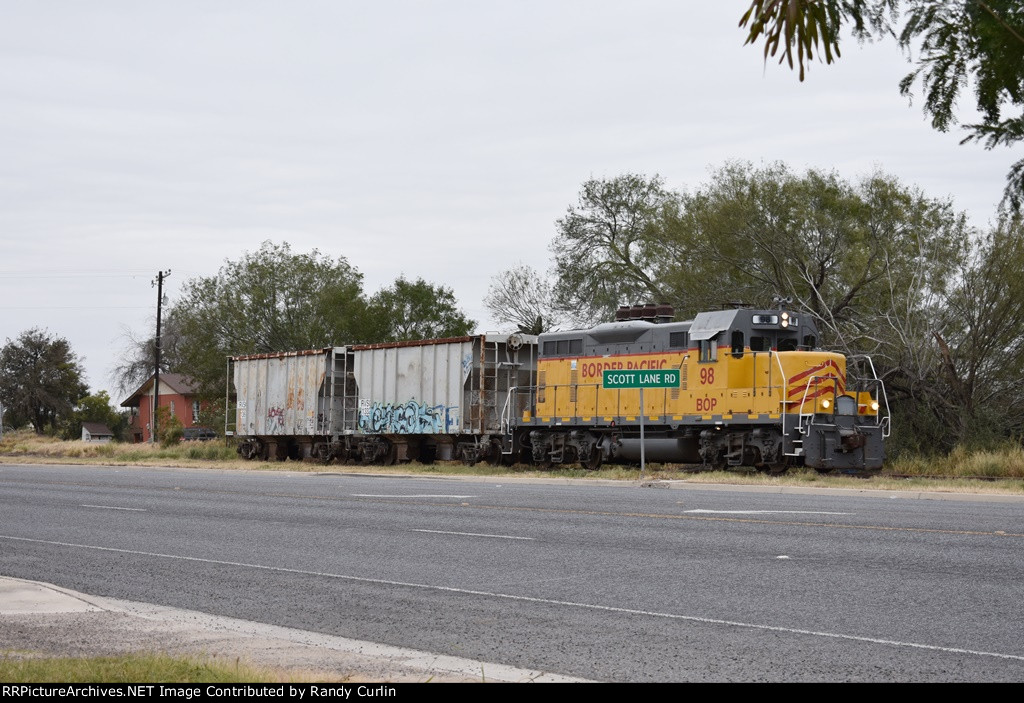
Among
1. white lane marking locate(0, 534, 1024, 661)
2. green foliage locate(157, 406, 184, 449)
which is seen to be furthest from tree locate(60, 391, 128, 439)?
white lane marking locate(0, 534, 1024, 661)

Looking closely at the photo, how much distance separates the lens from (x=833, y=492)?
857 inches

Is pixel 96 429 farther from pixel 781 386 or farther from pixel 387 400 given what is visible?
pixel 781 386

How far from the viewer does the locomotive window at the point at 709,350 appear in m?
28.5

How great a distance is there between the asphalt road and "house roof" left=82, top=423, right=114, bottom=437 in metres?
74.1

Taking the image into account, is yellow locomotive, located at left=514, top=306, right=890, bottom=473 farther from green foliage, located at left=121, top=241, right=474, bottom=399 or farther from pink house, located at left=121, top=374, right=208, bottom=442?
pink house, located at left=121, top=374, right=208, bottom=442

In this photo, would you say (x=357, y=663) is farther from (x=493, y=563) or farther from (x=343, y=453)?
(x=343, y=453)

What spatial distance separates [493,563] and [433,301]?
6269 cm

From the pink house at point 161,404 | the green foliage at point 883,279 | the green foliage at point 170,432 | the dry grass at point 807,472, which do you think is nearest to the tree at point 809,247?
the green foliage at point 883,279

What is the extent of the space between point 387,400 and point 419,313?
35775mm

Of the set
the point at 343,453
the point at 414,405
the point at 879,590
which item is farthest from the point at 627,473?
the point at 879,590

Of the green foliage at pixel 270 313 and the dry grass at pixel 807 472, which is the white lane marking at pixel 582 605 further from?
the green foliage at pixel 270 313

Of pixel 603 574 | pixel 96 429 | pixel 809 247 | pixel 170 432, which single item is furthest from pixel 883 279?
pixel 96 429

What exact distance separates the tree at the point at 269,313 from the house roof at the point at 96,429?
27.6m

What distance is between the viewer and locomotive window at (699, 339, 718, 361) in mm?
28453
